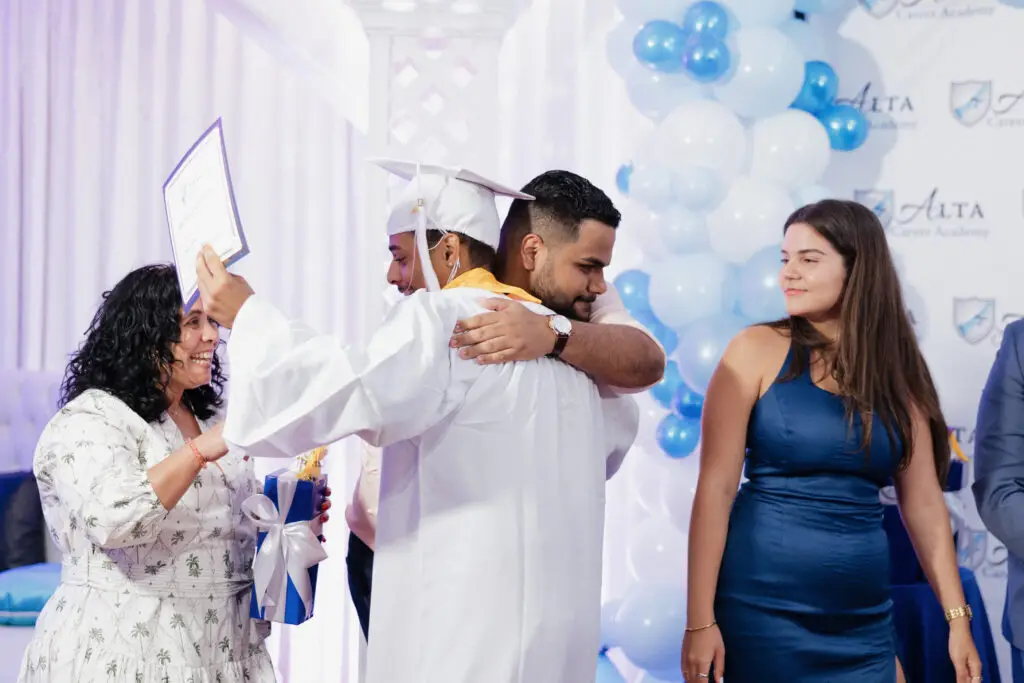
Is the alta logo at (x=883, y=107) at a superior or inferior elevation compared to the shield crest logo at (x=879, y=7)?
inferior

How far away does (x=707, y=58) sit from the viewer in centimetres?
357

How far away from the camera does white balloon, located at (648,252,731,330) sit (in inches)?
142

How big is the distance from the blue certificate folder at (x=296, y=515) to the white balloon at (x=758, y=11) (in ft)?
7.85

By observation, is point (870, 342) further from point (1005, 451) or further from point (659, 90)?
point (659, 90)

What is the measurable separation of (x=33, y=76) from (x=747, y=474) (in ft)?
14.1

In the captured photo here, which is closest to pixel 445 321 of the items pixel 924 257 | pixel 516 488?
pixel 516 488

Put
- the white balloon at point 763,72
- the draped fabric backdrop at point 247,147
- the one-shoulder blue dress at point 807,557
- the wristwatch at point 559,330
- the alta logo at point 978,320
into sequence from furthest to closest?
1. the draped fabric backdrop at point 247,147
2. the alta logo at point 978,320
3. the white balloon at point 763,72
4. the one-shoulder blue dress at point 807,557
5. the wristwatch at point 559,330

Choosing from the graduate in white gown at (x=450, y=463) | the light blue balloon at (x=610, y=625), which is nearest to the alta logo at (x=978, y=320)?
the light blue balloon at (x=610, y=625)

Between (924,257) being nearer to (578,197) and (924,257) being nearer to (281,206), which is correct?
(578,197)

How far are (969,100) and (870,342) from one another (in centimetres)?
220

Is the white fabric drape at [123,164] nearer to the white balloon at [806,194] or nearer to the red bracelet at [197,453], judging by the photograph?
the white balloon at [806,194]

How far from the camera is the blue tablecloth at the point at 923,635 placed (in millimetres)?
2875

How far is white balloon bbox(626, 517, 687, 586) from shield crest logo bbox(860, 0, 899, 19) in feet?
7.08

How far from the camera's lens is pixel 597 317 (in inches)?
82.9
